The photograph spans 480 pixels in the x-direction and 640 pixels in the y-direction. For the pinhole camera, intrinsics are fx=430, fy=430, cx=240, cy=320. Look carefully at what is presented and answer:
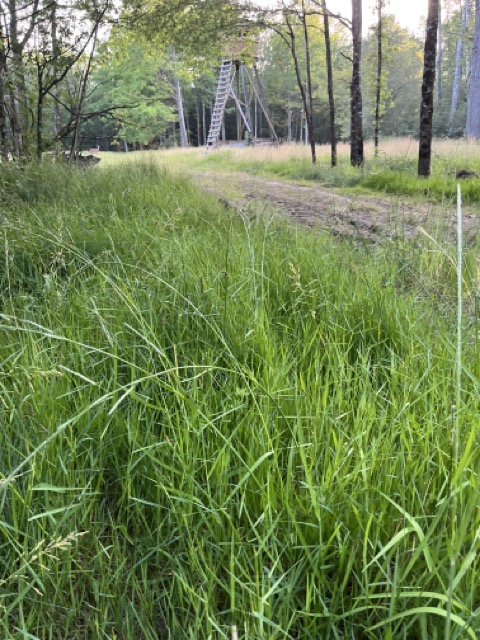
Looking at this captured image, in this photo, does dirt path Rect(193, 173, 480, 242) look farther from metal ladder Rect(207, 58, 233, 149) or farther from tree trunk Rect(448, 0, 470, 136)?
tree trunk Rect(448, 0, 470, 136)

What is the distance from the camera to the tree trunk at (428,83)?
7355 mm

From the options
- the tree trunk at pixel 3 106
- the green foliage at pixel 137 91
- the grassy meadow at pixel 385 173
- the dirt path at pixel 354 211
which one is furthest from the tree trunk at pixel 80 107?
the green foliage at pixel 137 91

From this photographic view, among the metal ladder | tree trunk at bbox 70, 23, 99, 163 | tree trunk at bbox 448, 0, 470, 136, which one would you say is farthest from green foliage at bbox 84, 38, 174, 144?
tree trunk at bbox 448, 0, 470, 136

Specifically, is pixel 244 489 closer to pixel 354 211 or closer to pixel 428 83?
pixel 354 211

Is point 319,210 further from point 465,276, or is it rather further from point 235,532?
point 235,532

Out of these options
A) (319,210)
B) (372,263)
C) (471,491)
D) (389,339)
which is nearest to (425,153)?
(319,210)

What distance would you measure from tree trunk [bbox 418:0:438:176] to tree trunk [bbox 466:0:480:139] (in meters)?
11.7

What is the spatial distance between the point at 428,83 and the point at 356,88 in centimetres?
303

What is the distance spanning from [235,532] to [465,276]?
6.42 ft

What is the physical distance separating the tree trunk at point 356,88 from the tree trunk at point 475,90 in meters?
9.66

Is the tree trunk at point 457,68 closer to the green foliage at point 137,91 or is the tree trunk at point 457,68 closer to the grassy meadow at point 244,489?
the green foliage at point 137,91

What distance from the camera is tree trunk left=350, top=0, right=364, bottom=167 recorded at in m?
9.91

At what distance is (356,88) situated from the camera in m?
10.4

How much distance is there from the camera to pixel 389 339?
176 centimetres
